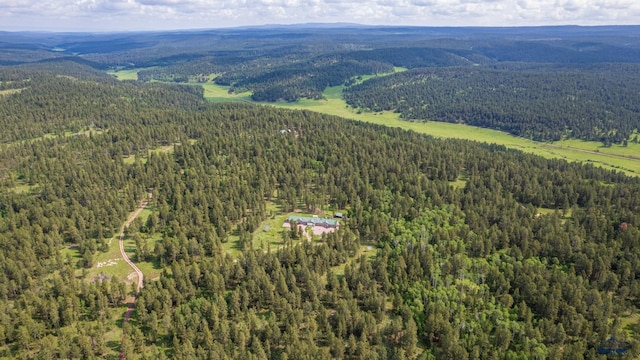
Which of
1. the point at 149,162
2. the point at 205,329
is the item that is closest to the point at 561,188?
the point at 205,329

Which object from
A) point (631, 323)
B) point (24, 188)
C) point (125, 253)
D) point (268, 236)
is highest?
point (24, 188)

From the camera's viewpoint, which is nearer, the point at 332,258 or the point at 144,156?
the point at 332,258

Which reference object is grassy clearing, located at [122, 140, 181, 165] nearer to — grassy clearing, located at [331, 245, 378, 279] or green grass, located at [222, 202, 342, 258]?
green grass, located at [222, 202, 342, 258]

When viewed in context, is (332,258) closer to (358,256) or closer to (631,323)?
(358,256)

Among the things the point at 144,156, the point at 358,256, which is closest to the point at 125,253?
the point at 358,256

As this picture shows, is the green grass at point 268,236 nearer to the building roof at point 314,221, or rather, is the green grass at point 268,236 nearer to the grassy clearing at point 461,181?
the building roof at point 314,221

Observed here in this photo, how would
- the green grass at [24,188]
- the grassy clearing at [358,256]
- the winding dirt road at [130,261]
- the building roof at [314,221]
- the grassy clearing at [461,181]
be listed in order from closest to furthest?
the winding dirt road at [130,261] → the grassy clearing at [358,256] → the building roof at [314,221] → the green grass at [24,188] → the grassy clearing at [461,181]

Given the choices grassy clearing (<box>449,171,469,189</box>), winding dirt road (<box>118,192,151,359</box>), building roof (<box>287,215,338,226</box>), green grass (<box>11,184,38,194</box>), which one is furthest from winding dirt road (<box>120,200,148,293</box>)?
grassy clearing (<box>449,171,469,189</box>)

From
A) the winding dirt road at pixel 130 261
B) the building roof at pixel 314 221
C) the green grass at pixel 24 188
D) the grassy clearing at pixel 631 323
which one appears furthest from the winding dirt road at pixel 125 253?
the grassy clearing at pixel 631 323

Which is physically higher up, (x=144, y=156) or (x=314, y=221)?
(x=144, y=156)
